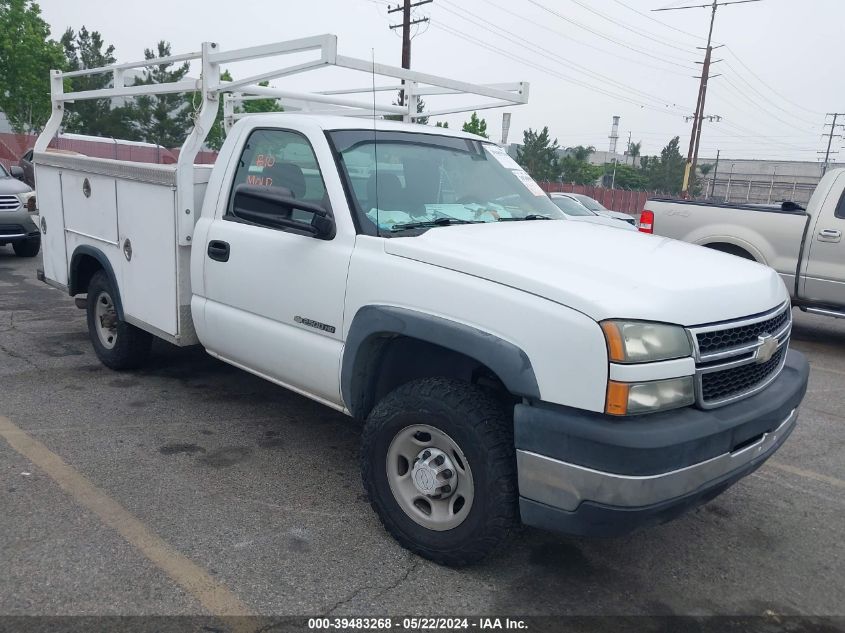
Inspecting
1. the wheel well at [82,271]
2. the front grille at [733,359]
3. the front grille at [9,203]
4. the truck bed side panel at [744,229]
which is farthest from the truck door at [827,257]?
the front grille at [9,203]

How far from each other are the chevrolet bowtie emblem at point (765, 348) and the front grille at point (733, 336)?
26 millimetres

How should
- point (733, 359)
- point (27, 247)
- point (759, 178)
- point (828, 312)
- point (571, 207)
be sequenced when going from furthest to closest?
point (759, 178)
point (571, 207)
point (27, 247)
point (828, 312)
point (733, 359)

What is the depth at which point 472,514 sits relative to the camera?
2924 millimetres

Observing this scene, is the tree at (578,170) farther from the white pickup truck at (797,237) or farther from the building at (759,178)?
the white pickup truck at (797,237)

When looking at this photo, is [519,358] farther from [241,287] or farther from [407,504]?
[241,287]

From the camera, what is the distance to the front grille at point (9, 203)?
36.3 ft

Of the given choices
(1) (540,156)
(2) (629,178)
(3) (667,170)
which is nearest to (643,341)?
(1) (540,156)

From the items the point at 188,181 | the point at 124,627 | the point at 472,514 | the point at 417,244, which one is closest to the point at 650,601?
the point at 472,514

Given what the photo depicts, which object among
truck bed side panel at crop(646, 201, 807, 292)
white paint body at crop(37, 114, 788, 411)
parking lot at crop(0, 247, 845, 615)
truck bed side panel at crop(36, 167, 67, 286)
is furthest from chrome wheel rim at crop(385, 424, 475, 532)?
truck bed side panel at crop(646, 201, 807, 292)

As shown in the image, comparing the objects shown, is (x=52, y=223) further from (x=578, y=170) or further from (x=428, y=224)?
(x=578, y=170)

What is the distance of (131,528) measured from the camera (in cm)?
335

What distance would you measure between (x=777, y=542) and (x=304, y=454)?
102 inches

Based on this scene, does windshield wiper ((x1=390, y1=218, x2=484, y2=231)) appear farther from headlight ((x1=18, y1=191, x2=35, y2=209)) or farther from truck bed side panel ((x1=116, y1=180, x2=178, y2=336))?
headlight ((x1=18, y1=191, x2=35, y2=209))

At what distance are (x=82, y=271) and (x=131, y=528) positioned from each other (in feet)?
10.3
